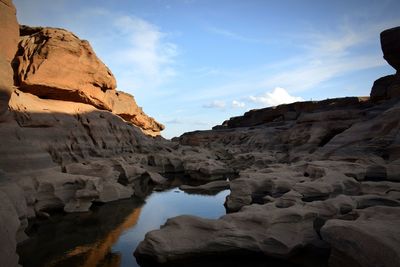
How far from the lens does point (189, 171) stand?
57.0 ft

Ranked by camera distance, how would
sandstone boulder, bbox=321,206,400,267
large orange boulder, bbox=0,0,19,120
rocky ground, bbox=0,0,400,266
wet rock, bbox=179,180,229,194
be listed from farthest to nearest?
wet rock, bbox=179,180,229,194, large orange boulder, bbox=0,0,19,120, rocky ground, bbox=0,0,400,266, sandstone boulder, bbox=321,206,400,267

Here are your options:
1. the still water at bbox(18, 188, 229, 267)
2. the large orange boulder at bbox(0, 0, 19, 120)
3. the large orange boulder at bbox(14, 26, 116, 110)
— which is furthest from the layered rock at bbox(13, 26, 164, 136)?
the still water at bbox(18, 188, 229, 267)

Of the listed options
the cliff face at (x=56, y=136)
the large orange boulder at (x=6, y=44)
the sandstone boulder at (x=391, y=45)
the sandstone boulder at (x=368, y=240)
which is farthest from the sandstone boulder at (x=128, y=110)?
the sandstone boulder at (x=391, y=45)

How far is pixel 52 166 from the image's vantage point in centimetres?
1041

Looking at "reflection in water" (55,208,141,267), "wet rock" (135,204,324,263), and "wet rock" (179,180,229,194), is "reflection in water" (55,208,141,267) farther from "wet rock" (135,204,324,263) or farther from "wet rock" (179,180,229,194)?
"wet rock" (179,180,229,194)

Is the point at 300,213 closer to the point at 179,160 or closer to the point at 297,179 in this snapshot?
the point at 297,179

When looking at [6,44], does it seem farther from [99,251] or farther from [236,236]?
[236,236]

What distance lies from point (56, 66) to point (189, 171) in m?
8.55

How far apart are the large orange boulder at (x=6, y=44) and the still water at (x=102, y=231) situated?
3.58 meters

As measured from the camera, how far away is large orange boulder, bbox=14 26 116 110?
45.3ft

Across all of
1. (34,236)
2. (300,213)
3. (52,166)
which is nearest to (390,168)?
(300,213)

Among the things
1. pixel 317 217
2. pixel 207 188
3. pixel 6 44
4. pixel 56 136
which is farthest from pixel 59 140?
pixel 317 217

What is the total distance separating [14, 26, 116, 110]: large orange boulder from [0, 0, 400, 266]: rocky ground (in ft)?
0.18

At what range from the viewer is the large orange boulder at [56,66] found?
1382 cm
